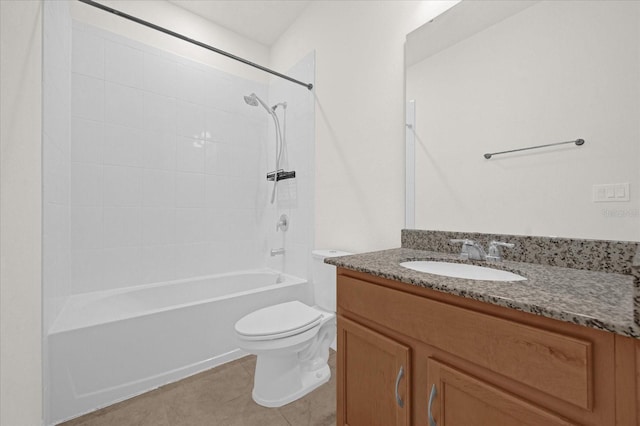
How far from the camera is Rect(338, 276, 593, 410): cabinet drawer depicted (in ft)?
1.63

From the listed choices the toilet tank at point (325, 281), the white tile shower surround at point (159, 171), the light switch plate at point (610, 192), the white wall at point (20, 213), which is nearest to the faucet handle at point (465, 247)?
the light switch plate at point (610, 192)

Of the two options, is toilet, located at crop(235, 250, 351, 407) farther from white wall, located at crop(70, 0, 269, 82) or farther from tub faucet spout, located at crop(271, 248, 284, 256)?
white wall, located at crop(70, 0, 269, 82)

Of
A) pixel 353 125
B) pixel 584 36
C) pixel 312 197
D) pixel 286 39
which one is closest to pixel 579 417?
pixel 584 36

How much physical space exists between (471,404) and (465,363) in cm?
9

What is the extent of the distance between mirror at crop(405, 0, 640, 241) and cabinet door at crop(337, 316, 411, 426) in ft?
2.23

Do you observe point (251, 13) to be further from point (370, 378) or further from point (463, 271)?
point (370, 378)

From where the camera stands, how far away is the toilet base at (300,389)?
139cm

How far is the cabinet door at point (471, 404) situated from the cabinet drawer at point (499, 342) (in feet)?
0.16

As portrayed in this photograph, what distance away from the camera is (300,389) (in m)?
1.48

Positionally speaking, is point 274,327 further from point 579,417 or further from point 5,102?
point 5,102

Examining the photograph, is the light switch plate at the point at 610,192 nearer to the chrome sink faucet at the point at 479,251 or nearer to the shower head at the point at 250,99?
the chrome sink faucet at the point at 479,251

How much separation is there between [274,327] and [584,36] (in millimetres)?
1721

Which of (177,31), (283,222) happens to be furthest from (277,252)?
(177,31)

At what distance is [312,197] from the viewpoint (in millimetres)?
2197
